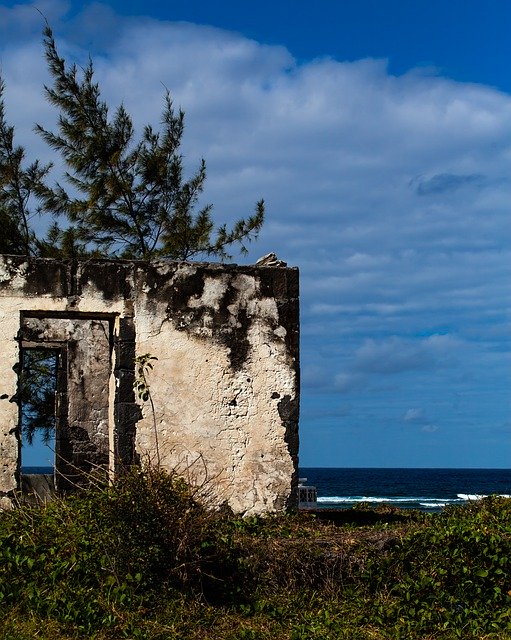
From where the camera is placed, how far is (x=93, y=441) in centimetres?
1266

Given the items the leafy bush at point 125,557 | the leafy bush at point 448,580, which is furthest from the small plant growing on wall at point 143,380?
the leafy bush at point 448,580

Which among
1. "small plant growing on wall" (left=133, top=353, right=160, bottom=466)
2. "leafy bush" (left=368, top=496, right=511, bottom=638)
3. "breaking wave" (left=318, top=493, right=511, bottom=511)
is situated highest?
"small plant growing on wall" (left=133, top=353, right=160, bottom=466)

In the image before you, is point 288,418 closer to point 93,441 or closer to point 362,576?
point 362,576

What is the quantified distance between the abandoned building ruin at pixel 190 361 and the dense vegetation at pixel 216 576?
106 cm

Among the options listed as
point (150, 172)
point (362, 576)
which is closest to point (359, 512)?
point (362, 576)

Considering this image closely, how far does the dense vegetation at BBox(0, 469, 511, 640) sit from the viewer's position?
6707mm

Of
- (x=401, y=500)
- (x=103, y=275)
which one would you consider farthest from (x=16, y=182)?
(x=401, y=500)

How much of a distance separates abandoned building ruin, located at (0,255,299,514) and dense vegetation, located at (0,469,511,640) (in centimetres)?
106

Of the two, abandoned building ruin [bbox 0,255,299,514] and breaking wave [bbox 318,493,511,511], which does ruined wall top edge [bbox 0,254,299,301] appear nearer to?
abandoned building ruin [bbox 0,255,299,514]

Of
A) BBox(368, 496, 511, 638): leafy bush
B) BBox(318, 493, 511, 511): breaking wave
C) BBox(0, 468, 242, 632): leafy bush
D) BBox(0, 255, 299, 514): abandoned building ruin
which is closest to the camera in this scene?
BBox(0, 468, 242, 632): leafy bush

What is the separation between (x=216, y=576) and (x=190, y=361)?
7.99 feet

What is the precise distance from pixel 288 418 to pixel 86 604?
10.5 ft

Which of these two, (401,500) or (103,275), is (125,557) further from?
(401,500)

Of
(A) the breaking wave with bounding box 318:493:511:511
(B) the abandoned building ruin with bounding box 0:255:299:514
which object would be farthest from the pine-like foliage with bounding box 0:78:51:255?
(A) the breaking wave with bounding box 318:493:511:511
